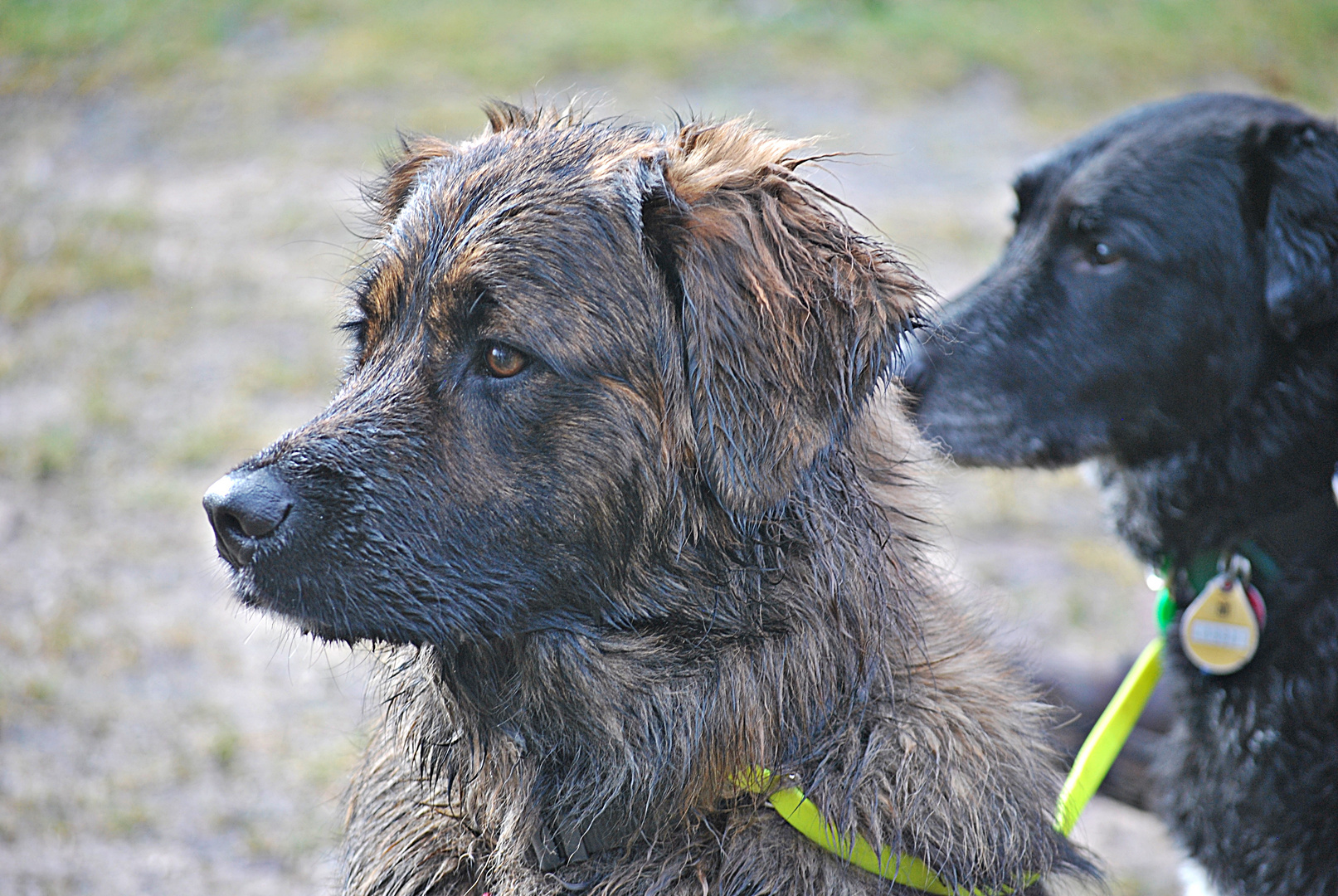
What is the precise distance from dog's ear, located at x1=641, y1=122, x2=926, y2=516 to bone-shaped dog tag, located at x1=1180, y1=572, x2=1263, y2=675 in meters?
1.40

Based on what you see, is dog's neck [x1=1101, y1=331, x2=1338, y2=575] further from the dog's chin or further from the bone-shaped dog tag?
the dog's chin

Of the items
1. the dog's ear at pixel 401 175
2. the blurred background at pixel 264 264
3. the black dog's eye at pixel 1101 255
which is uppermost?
the black dog's eye at pixel 1101 255

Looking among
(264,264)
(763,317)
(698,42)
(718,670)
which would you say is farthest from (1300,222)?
(698,42)

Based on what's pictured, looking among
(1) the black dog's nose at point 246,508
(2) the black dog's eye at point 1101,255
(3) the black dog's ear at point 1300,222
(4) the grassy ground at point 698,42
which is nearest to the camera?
(1) the black dog's nose at point 246,508

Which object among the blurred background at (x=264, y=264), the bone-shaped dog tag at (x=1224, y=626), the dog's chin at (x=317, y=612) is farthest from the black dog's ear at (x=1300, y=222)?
the dog's chin at (x=317, y=612)

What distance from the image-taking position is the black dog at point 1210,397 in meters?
2.91

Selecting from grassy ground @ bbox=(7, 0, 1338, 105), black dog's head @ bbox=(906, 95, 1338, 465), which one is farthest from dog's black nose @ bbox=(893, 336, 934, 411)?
grassy ground @ bbox=(7, 0, 1338, 105)

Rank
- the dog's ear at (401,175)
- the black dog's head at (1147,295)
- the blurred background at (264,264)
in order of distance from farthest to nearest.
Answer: the blurred background at (264,264)
the black dog's head at (1147,295)
the dog's ear at (401,175)

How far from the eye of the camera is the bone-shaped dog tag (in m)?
2.97

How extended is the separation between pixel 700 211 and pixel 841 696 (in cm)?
103

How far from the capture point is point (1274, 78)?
1324 centimetres

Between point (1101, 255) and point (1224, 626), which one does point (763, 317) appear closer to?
point (1101, 255)

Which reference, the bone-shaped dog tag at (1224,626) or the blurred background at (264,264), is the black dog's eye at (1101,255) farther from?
the bone-shaped dog tag at (1224,626)

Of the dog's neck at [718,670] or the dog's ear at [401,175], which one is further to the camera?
the dog's ear at [401,175]
